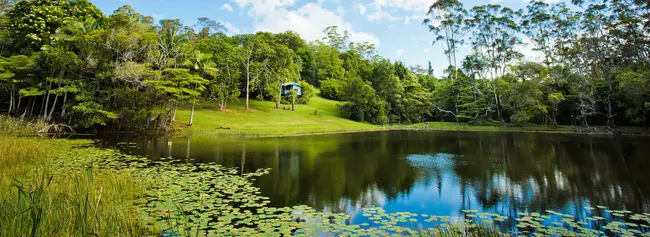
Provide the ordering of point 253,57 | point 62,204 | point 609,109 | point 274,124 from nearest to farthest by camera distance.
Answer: point 62,204 → point 609,109 → point 274,124 → point 253,57

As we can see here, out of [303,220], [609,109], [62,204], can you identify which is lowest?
[303,220]

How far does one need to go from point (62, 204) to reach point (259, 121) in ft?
96.2

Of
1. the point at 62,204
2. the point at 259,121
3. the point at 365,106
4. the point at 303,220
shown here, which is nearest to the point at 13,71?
the point at 259,121

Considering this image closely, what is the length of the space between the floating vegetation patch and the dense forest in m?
20.1

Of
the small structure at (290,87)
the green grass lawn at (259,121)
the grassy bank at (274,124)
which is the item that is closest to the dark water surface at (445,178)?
the green grass lawn at (259,121)

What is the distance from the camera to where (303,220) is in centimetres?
657

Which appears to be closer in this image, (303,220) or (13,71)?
(303,220)

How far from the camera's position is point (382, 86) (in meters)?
49.0

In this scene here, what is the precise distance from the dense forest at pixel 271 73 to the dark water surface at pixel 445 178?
1229cm

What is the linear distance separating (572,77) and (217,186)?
42285 mm

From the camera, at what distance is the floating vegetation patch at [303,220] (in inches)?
223

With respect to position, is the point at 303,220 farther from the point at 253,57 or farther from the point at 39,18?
the point at 253,57

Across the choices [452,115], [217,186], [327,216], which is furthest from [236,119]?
[452,115]

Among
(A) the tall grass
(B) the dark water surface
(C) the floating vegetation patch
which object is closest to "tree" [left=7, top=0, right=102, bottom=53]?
(B) the dark water surface
